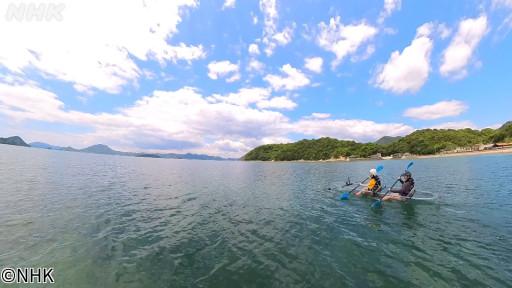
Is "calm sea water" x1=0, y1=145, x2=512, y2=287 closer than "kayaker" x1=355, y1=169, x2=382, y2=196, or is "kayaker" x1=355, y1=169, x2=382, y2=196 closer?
"calm sea water" x1=0, y1=145, x2=512, y2=287

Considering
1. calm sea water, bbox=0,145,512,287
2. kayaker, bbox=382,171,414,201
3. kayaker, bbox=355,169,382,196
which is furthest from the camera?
kayaker, bbox=355,169,382,196

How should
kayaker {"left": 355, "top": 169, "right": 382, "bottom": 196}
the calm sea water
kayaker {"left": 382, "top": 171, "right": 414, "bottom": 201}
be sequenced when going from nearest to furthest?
the calm sea water
kayaker {"left": 382, "top": 171, "right": 414, "bottom": 201}
kayaker {"left": 355, "top": 169, "right": 382, "bottom": 196}

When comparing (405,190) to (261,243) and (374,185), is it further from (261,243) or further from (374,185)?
(261,243)

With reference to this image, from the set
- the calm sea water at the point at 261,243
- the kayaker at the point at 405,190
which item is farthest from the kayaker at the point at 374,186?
the calm sea water at the point at 261,243

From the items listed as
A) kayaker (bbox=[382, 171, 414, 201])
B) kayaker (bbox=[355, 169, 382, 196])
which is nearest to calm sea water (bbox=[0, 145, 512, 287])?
kayaker (bbox=[382, 171, 414, 201])

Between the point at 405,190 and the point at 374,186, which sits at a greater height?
the point at 374,186

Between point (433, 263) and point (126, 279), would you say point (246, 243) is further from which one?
point (433, 263)

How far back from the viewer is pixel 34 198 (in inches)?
1035

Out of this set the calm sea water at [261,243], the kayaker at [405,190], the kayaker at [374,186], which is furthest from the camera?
the kayaker at [374,186]

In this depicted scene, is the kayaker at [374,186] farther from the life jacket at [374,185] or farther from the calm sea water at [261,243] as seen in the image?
the calm sea water at [261,243]

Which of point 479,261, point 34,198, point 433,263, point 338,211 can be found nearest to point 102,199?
point 34,198

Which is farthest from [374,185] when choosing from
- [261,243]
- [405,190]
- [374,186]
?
[261,243]

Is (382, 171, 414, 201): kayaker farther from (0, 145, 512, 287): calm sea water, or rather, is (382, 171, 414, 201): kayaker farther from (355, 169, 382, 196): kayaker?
(0, 145, 512, 287): calm sea water

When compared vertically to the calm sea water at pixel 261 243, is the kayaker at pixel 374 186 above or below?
above
